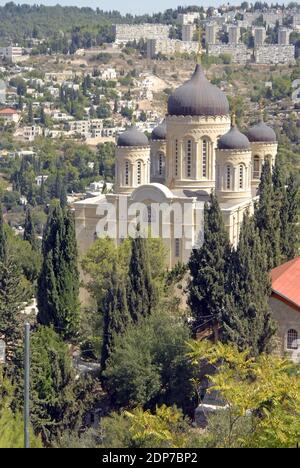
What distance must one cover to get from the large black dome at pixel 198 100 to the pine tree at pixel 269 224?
18.4ft

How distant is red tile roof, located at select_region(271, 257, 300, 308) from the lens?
30984 millimetres

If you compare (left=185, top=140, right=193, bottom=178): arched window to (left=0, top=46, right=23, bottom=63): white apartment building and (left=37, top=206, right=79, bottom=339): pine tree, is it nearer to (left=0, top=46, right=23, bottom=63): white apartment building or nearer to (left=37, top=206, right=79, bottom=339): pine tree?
(left=37, top=206, right=79, bottom=339): pine tree

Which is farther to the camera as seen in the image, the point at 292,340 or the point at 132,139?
the point at 132,139

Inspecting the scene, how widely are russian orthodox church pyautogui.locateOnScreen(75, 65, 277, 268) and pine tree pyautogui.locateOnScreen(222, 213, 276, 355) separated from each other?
299 inches

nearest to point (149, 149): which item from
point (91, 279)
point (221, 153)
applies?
point (221, 153)

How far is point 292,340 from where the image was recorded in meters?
31.1

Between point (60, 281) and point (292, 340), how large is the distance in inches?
273

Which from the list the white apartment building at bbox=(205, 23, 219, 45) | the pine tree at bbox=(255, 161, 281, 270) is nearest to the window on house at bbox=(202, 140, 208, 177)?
the pine tree at bbox=(255, 161, 281, 270)

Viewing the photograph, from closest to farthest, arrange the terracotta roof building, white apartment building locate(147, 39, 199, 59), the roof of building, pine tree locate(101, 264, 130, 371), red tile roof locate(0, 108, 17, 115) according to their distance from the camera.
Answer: pine tree locate(101, 264, 130, 371) → the terracotta roof building → red tile roof locate(0, 108, 17, 115) → the roof of building → white apartment building locate(147, 39, 199, 59)

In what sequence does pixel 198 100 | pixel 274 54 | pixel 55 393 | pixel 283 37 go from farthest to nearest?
pixel 283 37 → pixel 274 54 → pixel 198 100 → pixel 55 393

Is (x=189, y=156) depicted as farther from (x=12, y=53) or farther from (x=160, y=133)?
(x=12, y=53)

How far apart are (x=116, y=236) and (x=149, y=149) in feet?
11.1

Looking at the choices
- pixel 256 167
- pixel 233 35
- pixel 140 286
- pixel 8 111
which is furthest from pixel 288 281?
pixel 233 35

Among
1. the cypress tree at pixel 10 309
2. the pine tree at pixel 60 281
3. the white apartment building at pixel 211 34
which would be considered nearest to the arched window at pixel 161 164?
the pine tree at pixel 60 281
